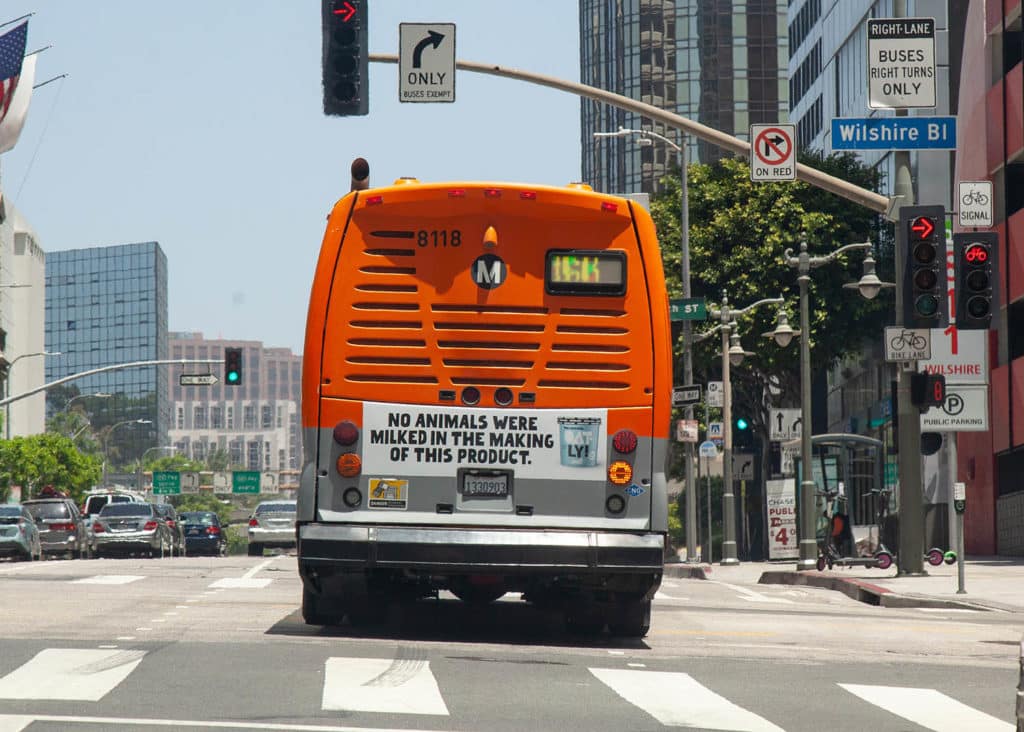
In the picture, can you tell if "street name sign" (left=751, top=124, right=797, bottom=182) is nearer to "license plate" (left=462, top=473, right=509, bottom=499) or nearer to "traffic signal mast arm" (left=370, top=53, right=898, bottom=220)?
"traffic signal mast arm" (left=370, top=53, right=898, bottom=220)

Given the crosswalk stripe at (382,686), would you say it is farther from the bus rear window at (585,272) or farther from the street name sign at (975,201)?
the street name sign at (975,201)

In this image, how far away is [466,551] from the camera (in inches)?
541

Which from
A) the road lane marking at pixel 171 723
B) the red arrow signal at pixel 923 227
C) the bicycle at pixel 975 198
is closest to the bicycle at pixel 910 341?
the bicycle at pixel 975 198

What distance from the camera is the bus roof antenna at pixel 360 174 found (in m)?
14.4

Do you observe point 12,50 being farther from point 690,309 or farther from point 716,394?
point 690,309

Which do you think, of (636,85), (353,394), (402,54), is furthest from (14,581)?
(636,85)

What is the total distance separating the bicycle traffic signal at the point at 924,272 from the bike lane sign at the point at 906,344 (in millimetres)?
2364

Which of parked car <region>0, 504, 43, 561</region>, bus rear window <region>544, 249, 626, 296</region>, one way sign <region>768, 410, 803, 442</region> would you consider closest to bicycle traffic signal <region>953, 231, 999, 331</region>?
bus rear window <region>544, 249, 626, 296</region>

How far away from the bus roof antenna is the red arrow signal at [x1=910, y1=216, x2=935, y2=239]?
10005 millimetres

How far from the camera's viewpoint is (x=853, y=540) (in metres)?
33.9

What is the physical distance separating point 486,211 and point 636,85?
116551 mm

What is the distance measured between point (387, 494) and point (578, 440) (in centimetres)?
157

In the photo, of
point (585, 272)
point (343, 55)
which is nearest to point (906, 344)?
point (343, 55)

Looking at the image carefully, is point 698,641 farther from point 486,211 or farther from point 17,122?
point 17,122
